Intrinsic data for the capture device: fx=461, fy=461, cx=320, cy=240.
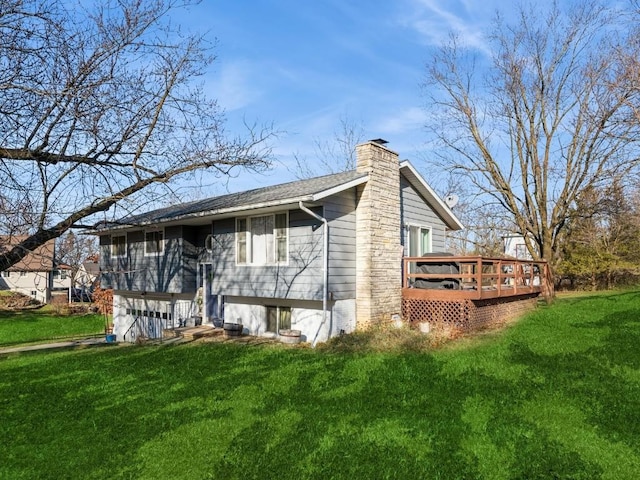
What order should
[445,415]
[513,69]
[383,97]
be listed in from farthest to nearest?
[513,69], [383,97], [445,415]

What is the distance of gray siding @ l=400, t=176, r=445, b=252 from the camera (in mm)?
15492

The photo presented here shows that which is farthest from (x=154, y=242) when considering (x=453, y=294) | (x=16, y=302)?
(x=16, y=302)

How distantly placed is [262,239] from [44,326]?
20463mm

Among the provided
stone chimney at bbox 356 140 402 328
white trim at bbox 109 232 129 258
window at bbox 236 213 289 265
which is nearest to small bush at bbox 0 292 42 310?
white trim at bbox 109 232 129 258

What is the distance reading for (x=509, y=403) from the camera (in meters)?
6.54

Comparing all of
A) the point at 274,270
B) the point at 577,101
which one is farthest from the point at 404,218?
the point at 577,101

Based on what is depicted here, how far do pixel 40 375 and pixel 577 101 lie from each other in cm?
2696

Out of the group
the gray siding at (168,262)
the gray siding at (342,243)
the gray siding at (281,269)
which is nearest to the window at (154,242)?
the gray siding at (168,262)

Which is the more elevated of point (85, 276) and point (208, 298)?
point (85, 276)

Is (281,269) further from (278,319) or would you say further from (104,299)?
(104,299)

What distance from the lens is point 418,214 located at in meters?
16.4

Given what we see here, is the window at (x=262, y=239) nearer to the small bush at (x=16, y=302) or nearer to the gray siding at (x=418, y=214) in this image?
the gray siding at (x=418, y=214)

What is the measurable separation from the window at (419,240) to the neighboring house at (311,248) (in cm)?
4

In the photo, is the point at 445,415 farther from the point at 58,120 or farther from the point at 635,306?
the point at 635,306
